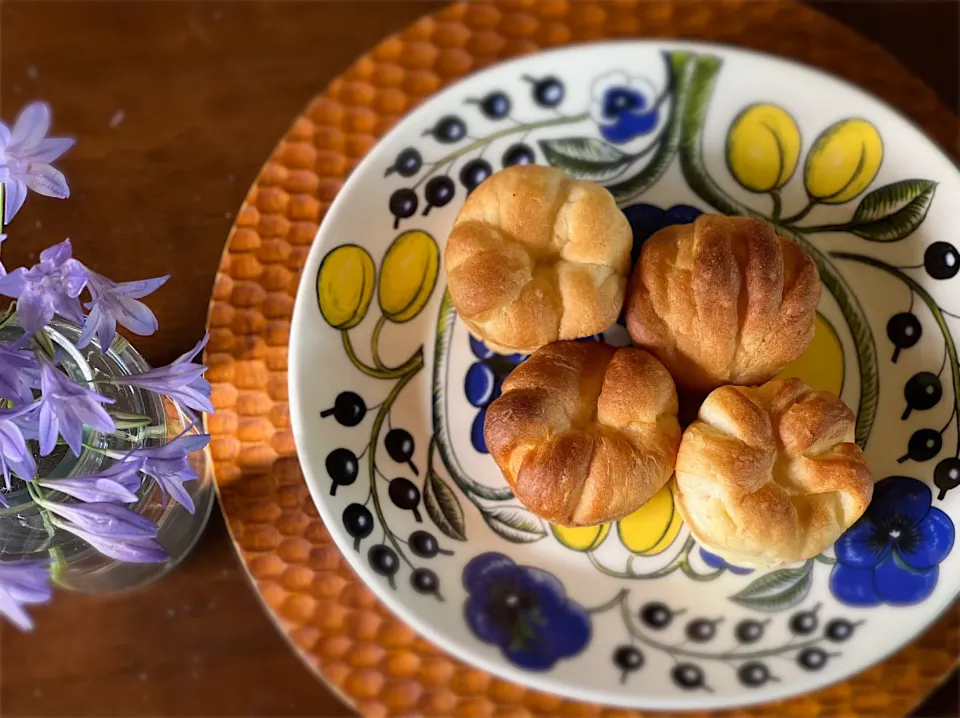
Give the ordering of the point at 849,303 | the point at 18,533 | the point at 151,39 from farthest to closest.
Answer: the point at 151,39, the point at 849,303, the point at 18,533

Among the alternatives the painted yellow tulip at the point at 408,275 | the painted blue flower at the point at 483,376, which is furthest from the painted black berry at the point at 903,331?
the painted yellow tulip at the point at 408,275

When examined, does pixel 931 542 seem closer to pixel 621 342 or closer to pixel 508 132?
pixel 621 342

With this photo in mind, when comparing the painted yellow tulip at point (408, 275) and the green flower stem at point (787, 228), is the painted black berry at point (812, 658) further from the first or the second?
the painted yellow tulip at point (408, 275)

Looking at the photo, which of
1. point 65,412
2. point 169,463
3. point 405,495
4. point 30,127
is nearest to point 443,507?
point 405,495

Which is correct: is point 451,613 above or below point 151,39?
below

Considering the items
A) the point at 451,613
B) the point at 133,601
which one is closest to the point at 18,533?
the point at 133,601

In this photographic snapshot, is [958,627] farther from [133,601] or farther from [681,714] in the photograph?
[133,601]
